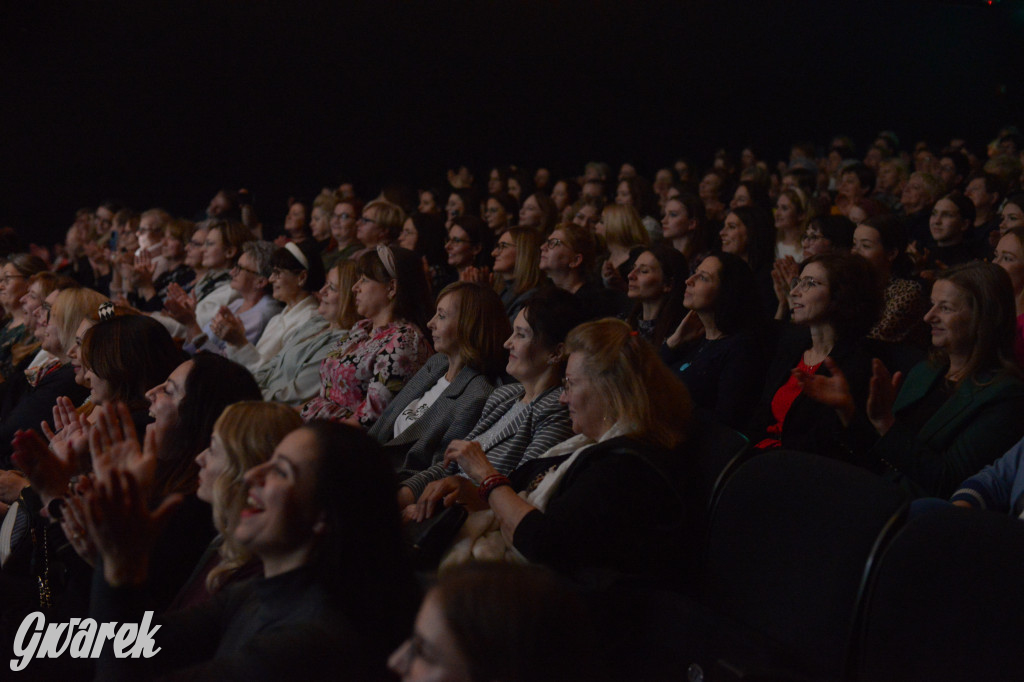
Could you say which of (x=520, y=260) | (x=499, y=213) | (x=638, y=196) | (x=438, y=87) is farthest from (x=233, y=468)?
(x=438, y=87)

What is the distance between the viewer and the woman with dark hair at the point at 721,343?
10.1 ft

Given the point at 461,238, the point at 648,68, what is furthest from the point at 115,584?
the point at 648,68

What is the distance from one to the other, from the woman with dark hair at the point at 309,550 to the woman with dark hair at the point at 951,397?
1275 mm

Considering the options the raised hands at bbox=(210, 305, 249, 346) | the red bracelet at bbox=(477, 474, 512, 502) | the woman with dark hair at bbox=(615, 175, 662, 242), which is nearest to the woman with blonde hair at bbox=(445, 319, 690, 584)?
the red bracelet at bbox=(477, 474, 512, 502)

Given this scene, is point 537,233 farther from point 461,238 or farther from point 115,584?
point 115,584

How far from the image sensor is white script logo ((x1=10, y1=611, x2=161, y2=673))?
1.44 m

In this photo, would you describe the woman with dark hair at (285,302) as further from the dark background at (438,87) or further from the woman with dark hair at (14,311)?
the dark background at (438,87)

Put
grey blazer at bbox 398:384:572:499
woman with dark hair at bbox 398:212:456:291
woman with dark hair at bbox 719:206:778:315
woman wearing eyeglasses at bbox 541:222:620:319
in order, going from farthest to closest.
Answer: woman with dark hair at bbox 398:212:456:291
woman with dark hair at bbox 719:206:778:315
woman wearing eyeglasses at bbox 541:222:620:319
grey blazer at bbox 398:384:572:499

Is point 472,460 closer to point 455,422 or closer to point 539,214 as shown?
point 455,422

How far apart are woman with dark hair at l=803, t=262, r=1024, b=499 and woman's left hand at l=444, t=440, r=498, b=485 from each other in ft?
2.65

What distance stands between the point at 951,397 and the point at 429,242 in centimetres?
358

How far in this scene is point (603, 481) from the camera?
1852 millimetres

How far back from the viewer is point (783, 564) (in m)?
1.77

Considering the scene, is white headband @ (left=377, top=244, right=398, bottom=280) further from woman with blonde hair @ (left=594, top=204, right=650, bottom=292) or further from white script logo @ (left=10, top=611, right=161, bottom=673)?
white script logo @ (left=10, top=611, right=161, bottom=673)
